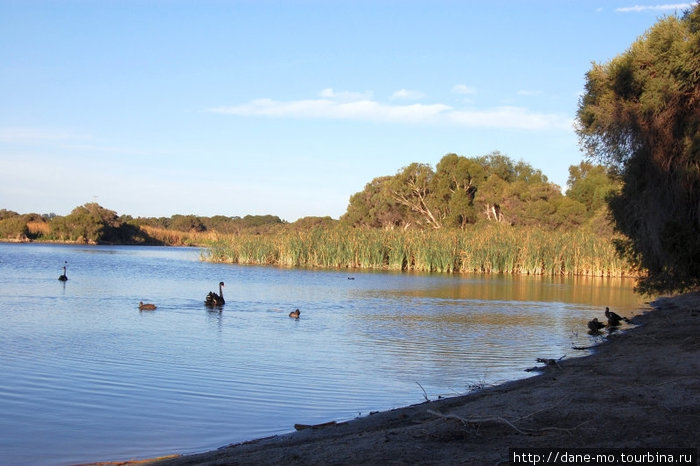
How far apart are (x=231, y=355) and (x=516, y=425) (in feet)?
22.8

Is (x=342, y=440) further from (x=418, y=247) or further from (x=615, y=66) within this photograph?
(x=418, y=247)

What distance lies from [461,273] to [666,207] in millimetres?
22008

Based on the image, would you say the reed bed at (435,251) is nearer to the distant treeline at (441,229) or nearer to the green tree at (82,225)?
the distant treeline at (441,229)

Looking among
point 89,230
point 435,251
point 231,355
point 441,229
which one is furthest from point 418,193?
point 231,355

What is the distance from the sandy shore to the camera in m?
4.73

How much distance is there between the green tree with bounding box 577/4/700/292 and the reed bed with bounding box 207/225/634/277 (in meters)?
17.5

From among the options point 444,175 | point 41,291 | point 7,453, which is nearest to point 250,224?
point 444,175

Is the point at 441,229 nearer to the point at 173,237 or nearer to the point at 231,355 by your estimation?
the point at 231,355

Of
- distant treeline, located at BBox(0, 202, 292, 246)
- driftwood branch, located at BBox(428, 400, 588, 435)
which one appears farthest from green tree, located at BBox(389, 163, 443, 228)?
driftwood branch, located at BBox(428, 400, 588, 435)

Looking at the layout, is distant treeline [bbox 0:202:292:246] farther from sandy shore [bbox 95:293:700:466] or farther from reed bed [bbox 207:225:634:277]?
sandy shore [bbox 95:293:700:466]

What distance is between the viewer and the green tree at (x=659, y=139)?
1476cm

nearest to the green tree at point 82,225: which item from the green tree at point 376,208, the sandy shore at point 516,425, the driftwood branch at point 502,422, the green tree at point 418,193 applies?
the green tree at point 376,208

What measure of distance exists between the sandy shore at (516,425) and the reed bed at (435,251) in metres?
27.3

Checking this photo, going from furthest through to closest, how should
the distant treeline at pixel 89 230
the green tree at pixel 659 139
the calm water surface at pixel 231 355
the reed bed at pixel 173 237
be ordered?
1. the reed bed at pixel 173 237
2. the distant treeline at pixel 89 230
3. the green tree at pixel 659 139
4. the calm water surface at pixel 231 355
